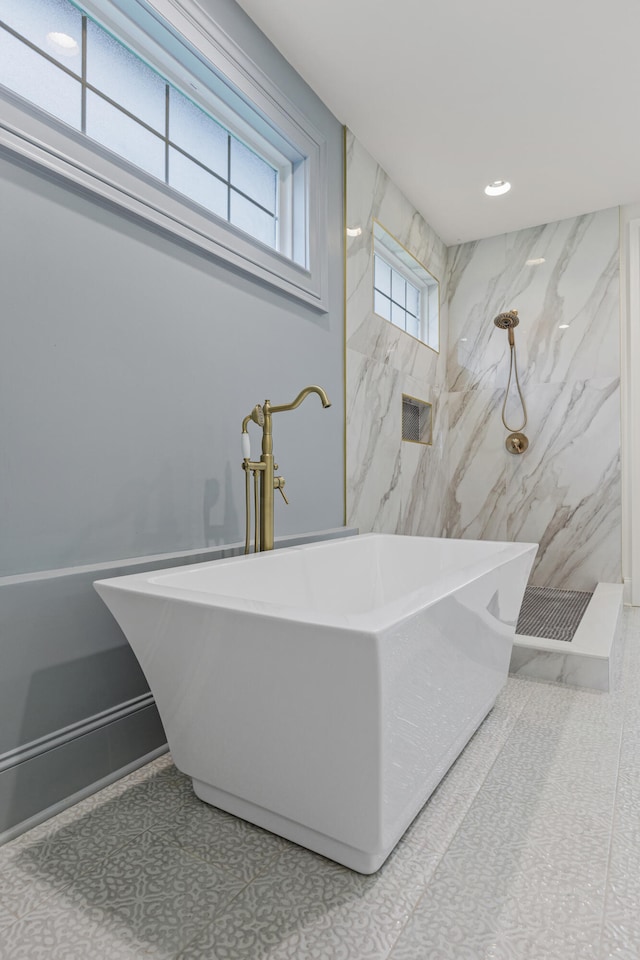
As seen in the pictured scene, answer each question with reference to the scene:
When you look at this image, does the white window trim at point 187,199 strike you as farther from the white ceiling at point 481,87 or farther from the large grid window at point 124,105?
the white ceiling at point 481,87

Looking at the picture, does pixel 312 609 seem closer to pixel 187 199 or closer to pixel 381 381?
pixel 187 199

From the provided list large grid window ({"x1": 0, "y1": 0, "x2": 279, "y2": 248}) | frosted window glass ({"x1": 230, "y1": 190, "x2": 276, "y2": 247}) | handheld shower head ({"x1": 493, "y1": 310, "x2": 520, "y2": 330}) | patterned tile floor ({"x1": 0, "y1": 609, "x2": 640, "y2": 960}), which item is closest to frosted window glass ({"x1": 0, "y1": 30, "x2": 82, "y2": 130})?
large grid window ({"x1": 0, "y1": 0, "x2": 279, "y2": 248})

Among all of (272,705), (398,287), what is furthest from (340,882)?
(398,287)

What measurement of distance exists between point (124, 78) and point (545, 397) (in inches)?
107

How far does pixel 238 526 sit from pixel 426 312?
235cm

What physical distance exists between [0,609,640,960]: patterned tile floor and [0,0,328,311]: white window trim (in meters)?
1.45

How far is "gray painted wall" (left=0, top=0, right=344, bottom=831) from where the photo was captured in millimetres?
1154

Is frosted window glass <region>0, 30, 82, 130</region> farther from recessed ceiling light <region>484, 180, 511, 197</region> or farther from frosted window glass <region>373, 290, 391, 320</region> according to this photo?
recessed ceiling light <region>484, 180, 511, 197</region>

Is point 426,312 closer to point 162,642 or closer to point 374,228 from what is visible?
point 374,228

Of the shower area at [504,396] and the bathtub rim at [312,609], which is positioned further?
the shower area at [504,396]

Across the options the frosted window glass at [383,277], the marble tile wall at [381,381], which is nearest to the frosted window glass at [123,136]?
the marble tile wall at [381,381]

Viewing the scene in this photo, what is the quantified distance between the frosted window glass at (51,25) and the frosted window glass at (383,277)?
172 centimetres

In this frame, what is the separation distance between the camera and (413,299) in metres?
3.38

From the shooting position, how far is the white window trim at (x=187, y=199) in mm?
1202
